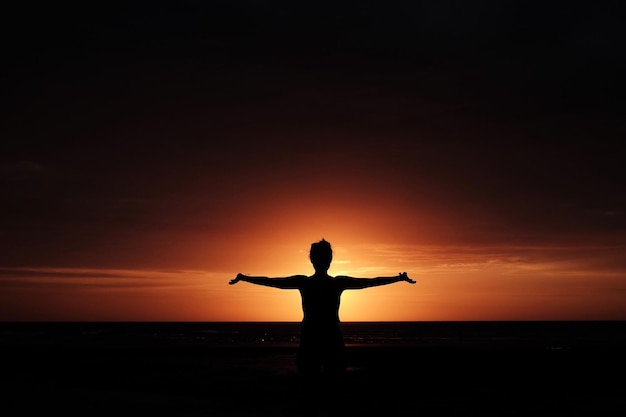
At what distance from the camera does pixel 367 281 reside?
22.6 feet

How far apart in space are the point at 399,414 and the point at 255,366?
20254mm

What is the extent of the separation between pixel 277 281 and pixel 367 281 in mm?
960

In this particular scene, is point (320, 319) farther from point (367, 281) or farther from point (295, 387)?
point (295, 387)

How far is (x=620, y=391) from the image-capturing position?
2389 centimetres

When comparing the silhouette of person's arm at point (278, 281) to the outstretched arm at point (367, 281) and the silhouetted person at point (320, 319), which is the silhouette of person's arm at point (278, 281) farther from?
the outstretched arm at point (367, 281)

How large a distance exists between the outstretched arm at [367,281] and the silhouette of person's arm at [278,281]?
44 centimetres

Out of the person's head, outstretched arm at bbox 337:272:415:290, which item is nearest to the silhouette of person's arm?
the person's head

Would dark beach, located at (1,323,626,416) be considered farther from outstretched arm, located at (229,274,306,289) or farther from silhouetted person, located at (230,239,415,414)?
outstretched arm, located at (229,274,306,289)

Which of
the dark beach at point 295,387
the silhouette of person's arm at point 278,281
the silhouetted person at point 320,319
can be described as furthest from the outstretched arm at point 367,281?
the dark beach at point 295,387

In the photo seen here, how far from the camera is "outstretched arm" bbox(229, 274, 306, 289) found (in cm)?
674

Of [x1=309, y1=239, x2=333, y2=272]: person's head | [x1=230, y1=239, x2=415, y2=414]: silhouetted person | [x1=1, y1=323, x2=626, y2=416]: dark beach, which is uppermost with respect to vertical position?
[x1=309, y1=239, x2=333, y2=272]: person's head

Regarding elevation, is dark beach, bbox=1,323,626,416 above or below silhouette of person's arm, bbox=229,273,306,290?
below

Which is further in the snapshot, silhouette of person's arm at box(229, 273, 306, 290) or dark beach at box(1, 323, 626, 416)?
dark beach at box(1, 323, 626, 416)

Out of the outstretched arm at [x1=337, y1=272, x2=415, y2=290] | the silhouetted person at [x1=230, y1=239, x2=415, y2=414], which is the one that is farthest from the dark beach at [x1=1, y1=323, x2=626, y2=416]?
the outstretched arm at [x1=337, y1=272, x2=415, y2=290]
